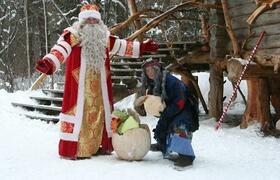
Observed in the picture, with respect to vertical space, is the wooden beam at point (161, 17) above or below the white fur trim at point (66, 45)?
above

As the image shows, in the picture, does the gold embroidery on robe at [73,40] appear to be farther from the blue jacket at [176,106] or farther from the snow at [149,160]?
the snow at [149,160]

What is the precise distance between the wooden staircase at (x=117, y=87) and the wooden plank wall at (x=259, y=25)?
1.89m

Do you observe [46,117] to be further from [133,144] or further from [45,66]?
[133,144]

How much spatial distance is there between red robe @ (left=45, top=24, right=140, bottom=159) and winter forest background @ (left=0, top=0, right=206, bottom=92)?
12.5 meters

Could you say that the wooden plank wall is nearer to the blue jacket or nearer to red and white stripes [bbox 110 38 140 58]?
red and white stripes [bbox 110 38 140 58]

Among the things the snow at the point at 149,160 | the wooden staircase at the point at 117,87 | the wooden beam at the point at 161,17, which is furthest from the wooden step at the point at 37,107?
the wooden beam at the point at 161,17

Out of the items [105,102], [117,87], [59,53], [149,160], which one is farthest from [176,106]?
[117,87]

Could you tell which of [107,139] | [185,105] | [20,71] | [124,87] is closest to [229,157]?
[185,105]

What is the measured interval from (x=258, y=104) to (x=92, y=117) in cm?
389

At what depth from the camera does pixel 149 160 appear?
6086mm

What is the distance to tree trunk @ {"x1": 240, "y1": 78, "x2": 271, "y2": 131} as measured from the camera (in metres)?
8.90

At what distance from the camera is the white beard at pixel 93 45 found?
6.35 meters

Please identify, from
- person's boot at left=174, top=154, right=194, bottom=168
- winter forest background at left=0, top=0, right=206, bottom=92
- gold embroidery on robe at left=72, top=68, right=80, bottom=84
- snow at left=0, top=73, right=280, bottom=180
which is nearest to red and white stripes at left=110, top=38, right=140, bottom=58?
gold embroidery on robe at left=72, top=68, right=80, bottom=84

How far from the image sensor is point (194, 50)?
11.6 metres
